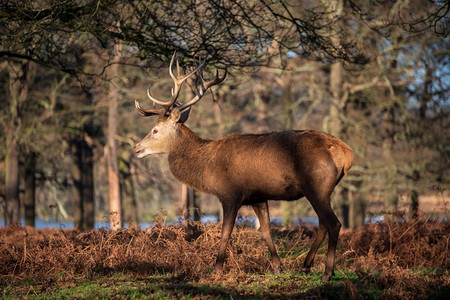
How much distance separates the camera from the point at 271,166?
8.67 meters

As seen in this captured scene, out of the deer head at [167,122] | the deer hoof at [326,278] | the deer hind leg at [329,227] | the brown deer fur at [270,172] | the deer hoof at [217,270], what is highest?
the deer head at [167,122]

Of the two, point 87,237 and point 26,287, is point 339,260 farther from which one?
point 26,287

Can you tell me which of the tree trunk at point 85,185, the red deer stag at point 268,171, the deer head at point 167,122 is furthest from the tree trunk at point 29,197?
the red deer stag at point 268,171

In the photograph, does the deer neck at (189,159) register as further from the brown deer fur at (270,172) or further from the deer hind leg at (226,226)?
the deer hind leg at (226,226)

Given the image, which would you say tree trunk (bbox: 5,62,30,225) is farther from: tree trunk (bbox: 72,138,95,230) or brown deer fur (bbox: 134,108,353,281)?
brown deer fur (bbox: 134,108,353,281)

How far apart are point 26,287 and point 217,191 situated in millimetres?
2983

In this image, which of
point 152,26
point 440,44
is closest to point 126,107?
point 440,44

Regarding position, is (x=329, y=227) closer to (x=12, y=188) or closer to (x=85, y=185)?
(x=12, y=188)

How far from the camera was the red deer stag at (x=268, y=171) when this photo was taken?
8266 mm

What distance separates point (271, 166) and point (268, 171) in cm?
9

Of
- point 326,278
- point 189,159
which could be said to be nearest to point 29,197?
point 189,159

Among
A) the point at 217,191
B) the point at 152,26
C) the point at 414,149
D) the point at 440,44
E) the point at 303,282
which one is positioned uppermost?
the point at 440,44

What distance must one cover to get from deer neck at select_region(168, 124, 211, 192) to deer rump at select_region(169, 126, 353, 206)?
0.06 ft

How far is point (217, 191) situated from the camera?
919 cm
